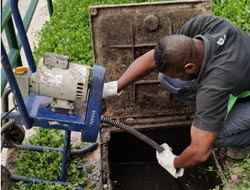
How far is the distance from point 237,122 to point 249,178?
1.36 feet

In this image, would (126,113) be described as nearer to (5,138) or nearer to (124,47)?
(124,47)

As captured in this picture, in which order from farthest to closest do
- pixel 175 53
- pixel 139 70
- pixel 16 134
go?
pixel 16 134
pixel 139 70
pixel 175 53

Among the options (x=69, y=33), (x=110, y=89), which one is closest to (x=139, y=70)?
(x=110, y=89)

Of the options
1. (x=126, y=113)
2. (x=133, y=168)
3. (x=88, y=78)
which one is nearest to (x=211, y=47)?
(x=88, y=78)

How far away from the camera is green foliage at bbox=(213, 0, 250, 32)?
16.4 feet

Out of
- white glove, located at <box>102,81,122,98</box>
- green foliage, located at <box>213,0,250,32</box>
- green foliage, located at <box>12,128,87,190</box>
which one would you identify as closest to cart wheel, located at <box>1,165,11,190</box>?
green foliage, located at <box>12,128,87,190</box>

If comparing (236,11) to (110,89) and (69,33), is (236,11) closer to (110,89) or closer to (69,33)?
(69,33)

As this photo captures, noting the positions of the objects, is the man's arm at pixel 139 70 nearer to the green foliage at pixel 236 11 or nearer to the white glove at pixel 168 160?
the white glove at pixel 168 160

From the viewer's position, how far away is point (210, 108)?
9.77 ft

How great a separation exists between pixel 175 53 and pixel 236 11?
256 centimetres

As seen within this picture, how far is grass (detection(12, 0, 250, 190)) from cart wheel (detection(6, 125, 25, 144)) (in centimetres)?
13

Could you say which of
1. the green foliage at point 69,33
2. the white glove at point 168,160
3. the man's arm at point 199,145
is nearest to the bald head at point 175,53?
the man's arm at point 199,145

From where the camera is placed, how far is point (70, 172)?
3.53 meters

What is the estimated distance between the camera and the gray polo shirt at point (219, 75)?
2984 millimetres
